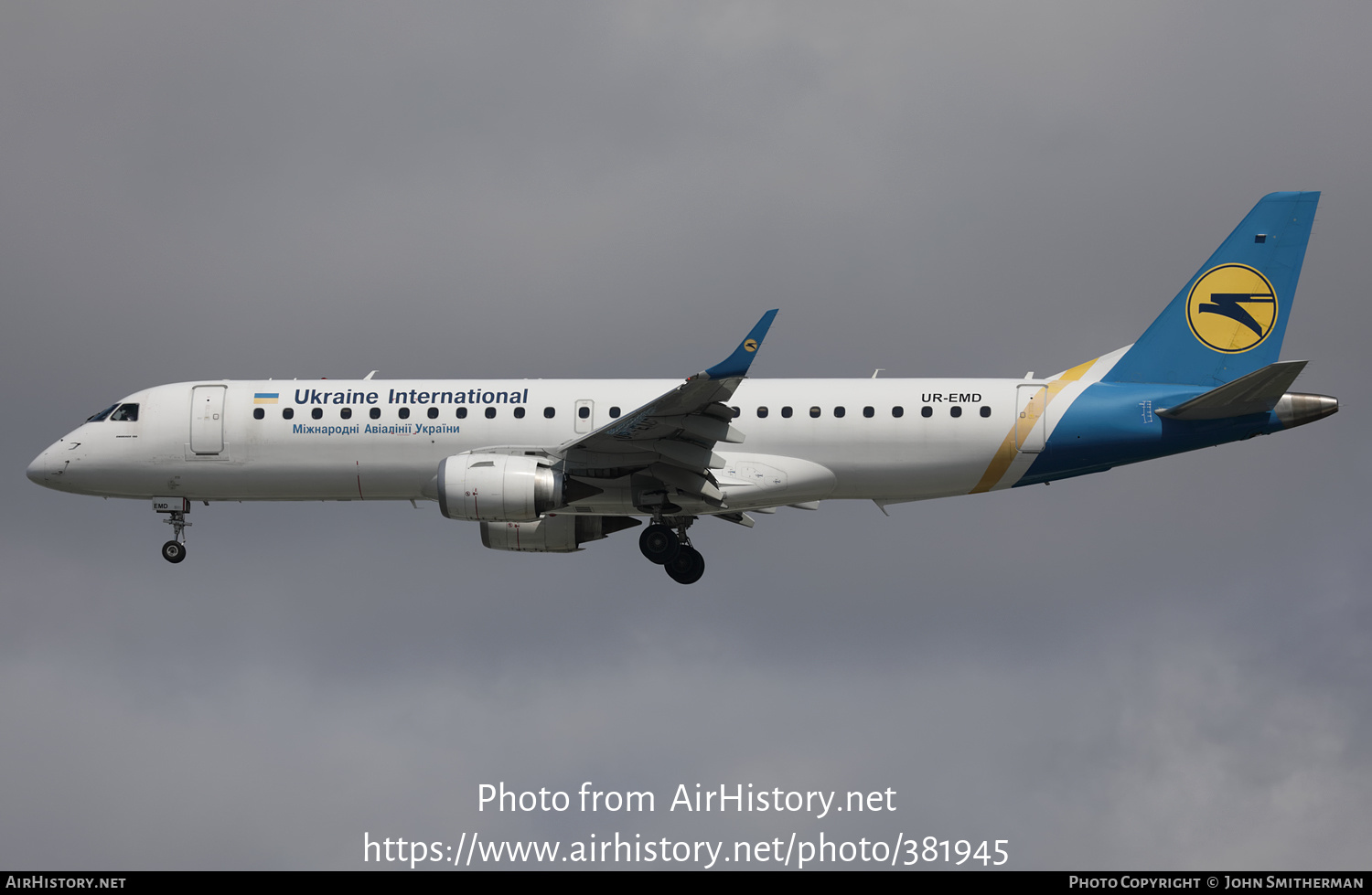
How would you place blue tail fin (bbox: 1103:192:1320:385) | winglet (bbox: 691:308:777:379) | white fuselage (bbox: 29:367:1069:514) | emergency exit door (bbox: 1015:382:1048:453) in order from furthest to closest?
blue tail fin (bbox: 1103:192:1320:385) → white fuselage (bbox: 29:367:1069:514) → emergency exit door (bbox: 1015:382:1048:453) → winglet (bbox: 691:308:777:379)

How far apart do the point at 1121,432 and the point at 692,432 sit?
394 inches

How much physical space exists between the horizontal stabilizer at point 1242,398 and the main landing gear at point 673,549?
11.6m

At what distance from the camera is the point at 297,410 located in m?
38.2

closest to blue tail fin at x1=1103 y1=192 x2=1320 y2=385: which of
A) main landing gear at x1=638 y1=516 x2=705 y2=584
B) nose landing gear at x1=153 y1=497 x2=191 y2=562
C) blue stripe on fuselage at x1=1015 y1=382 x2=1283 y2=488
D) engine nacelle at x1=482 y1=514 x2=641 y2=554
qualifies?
blue stripe on fuselage at x1=1015 y1=382 x2=1283 y2=488

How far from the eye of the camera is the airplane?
3541 centimetres

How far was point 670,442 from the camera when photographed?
35562mm

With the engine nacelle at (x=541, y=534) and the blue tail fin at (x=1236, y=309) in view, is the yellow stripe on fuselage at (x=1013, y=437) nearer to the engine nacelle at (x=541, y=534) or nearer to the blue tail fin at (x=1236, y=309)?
the blue tail fin at (x=1236, y=309)

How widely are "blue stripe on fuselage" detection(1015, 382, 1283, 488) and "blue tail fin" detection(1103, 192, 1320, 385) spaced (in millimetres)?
908

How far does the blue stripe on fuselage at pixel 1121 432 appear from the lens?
35812 mm

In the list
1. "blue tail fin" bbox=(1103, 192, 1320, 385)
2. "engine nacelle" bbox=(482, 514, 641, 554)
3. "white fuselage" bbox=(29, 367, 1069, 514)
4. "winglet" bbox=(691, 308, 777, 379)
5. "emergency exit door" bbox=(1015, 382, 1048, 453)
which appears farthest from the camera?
"engine nacelle" bbox=(482, 514, 641, 554)

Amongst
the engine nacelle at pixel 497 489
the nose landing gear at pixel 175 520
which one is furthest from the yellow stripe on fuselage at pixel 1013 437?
the nose landing gear at pixel 175 520

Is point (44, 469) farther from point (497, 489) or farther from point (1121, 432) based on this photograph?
point (1121, 432)

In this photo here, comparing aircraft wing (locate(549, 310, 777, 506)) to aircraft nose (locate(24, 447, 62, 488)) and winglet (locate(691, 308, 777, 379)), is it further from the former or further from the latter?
aircraft nose (locate(24, 447, 62, 488))

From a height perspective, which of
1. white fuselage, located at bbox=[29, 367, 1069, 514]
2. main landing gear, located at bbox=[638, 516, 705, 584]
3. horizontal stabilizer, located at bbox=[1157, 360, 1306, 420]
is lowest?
main landing gear, located at bbox=[638, 516, 705, 584]
